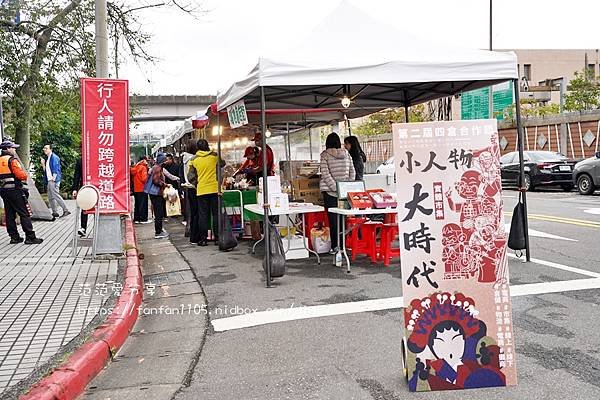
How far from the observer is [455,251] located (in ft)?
13.1

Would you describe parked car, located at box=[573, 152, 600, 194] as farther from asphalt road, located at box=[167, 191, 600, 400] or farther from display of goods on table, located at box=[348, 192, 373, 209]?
display of goods on table, located at box=[348, 192, 373, 209]

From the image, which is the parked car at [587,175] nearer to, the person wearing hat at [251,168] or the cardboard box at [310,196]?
the cardboard box at [310,196]

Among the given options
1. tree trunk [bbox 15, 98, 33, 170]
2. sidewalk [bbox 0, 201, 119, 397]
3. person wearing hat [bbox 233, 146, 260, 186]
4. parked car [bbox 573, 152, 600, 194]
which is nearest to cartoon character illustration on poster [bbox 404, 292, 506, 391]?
sidewalk [bbox 0, 201, 119, 397]

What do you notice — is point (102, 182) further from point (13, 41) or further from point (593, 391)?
point (13, 41)

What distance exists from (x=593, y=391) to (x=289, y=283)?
13.5ft

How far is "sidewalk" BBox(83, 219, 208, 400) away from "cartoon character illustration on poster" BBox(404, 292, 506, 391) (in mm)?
1753

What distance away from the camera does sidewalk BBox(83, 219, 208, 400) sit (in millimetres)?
4379

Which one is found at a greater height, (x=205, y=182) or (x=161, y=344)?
(x=205, y=182)

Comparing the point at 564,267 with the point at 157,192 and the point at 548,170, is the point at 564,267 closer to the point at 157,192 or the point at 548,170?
the point at 157,192

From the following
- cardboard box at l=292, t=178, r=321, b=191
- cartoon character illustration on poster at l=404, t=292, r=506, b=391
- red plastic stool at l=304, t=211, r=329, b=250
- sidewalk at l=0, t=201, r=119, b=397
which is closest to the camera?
cartoon character illustration on poster at l=404, t=292, r=506, b=391

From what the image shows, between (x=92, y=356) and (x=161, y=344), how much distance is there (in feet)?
2.77

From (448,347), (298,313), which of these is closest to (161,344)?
(298,313)

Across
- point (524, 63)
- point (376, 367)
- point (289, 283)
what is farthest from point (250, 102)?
point (524, 63)

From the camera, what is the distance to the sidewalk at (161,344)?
4379mm
